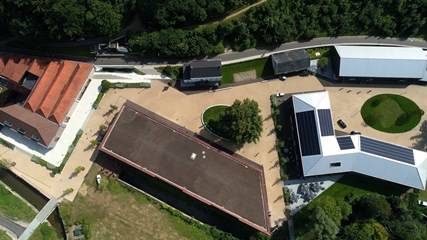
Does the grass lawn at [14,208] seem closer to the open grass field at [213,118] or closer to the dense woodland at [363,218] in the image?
the open grass field at [213,118]

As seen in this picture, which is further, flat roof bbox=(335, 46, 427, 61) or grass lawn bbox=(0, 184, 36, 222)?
flat roof bbox=(335, 46, 427, 61)

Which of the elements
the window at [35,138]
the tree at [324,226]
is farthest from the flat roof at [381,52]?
the window at [35,138]

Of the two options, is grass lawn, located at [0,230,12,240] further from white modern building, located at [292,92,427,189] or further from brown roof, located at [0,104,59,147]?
white modern building, located at [292,92,427,189]

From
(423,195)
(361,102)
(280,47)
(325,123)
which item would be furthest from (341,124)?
(423,195)

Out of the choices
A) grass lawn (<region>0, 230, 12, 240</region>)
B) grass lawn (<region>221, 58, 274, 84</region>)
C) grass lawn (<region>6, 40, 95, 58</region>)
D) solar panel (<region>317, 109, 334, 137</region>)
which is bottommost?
grass lawn (<region>0, 230, 12, 240</region>)

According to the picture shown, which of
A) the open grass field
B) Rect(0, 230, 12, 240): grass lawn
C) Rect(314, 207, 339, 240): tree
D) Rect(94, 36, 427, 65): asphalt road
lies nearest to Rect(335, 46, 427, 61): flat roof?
Rect(94, 36, 427, 65): asphalt road

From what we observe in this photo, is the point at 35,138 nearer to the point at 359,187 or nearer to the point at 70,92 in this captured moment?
the point at 70,92

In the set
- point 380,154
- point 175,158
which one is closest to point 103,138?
point 175,158

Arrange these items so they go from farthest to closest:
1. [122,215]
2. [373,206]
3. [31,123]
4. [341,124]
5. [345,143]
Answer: [341,124] → [345,143] → [31,123] → [122,215] → [373,206]

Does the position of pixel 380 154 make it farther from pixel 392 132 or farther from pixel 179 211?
pixel 179 211
